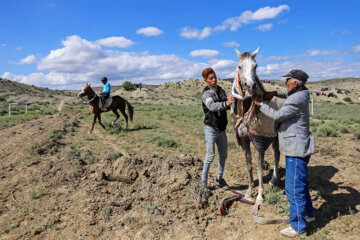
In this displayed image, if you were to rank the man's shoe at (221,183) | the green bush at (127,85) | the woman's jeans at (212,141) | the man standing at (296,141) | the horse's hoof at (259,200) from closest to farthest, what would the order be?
the man standing at (296,141) < the horse's hoof at (259,200) < the woman's jeans at (212,141) < the man's shoe at (221,183) < the green bush at (127,85)

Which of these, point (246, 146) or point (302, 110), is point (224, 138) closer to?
point (246, 146)

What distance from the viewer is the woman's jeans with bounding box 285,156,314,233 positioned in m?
3.09

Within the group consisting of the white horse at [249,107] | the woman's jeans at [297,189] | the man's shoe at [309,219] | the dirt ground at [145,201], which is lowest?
the dirt ground at [145,201]

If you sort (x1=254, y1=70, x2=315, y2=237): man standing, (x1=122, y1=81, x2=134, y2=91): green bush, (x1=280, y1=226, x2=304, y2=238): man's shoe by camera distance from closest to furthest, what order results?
(x1=254, y1=70, x2=315, y2=237): man standing < (x1=280, y1=226, x2=304, y2=238): man's shoe < (x1=122, y1=81, x2=134, y2=91): green bush

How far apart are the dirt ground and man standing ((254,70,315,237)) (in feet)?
1.31

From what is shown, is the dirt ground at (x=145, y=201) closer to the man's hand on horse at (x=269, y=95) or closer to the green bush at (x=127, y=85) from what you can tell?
the man's hand on horse at (x=269, y=95)

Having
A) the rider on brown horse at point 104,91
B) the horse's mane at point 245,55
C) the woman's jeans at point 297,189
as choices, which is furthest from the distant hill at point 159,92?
the woman's jeans at point 297,189

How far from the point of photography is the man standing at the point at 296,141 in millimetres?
3004

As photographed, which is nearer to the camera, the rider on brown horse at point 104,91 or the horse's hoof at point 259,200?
the horse's hoof at point 259,200

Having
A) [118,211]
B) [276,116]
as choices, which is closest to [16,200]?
[118,211]

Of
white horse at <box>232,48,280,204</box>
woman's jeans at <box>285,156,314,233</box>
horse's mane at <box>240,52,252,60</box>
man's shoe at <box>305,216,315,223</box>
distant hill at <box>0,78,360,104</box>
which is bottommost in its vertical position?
man's shoe at <box>305,216,315,223</box>

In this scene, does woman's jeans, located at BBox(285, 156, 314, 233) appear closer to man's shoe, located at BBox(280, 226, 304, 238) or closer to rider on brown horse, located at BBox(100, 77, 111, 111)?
man's shoe, located at BBox(280, 226, 304, 238)

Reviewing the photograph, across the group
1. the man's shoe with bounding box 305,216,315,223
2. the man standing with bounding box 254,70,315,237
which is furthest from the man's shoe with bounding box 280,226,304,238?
the man's shoe with bounding box 305,216,315,223

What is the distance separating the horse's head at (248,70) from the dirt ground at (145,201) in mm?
2102
